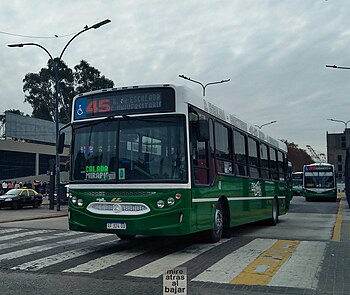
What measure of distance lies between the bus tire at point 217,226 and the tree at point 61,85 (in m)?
66.1

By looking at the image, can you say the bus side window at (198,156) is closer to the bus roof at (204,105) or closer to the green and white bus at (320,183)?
the bus roof at (204,105)

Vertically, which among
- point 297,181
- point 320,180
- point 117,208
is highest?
point 297,181

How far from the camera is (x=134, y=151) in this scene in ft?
29.4

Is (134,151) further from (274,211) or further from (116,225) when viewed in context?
(274,211)

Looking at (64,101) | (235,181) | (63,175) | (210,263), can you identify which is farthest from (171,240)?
(64,101)

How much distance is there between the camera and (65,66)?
7519 cm

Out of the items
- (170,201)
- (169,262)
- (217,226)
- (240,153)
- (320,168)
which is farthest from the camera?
(320,168)

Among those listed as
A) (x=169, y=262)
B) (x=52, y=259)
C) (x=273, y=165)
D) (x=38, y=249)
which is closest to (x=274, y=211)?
(x=273, y=165)

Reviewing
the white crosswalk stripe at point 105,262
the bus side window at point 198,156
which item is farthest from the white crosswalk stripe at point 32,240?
the bus side window at point 198,156

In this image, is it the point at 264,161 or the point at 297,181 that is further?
the point at 297,181

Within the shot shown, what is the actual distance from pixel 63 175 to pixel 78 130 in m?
48.5

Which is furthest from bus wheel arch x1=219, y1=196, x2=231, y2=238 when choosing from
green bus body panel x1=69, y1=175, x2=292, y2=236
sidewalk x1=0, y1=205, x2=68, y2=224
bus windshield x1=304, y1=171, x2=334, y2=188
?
bus windshield x1=304, y1=171, x2=334, y2=188

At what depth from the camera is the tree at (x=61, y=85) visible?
244 ft

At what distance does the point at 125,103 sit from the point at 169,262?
3.27 m
